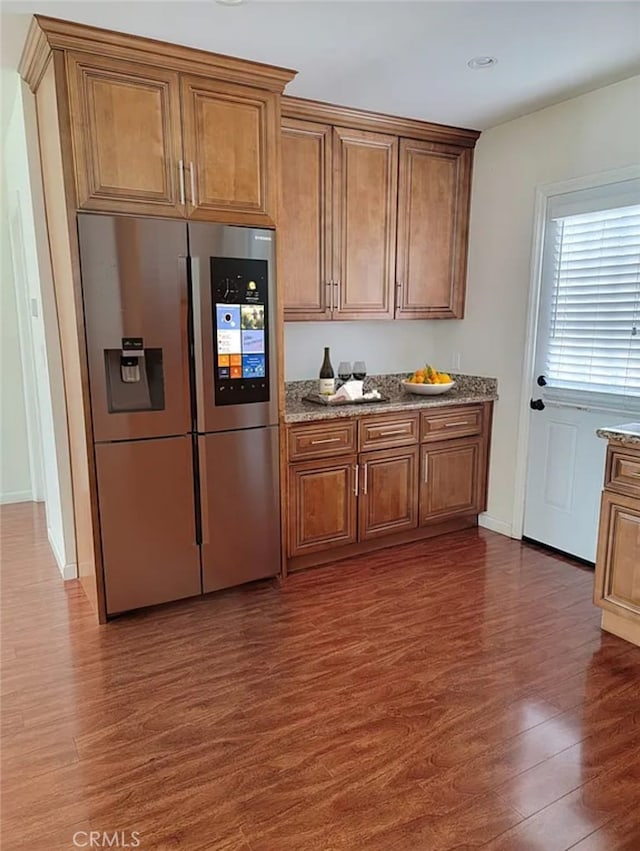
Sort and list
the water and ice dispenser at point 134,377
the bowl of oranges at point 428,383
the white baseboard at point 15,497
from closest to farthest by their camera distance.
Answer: the water and ice dispenser at point 134,377 → the bowl of oranges at point 428,383 → the white baseboard at point 15,497

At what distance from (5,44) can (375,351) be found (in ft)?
8.82

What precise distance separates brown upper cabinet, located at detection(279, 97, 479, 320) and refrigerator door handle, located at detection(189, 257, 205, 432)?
1.58 feet

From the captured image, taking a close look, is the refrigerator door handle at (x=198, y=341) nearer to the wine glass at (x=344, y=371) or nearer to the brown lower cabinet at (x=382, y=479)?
the brown lower cabinet at (x=382, y=479)

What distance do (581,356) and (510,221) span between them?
40.3 inches

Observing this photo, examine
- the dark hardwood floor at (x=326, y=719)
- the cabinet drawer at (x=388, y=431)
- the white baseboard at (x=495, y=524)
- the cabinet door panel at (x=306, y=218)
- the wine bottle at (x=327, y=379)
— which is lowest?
the dark hardwood floor at (x=326, y=719)

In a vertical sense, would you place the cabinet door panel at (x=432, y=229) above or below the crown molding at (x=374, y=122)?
below

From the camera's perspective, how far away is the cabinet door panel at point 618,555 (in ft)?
8.34

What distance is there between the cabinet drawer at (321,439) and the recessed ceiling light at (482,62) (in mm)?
1895

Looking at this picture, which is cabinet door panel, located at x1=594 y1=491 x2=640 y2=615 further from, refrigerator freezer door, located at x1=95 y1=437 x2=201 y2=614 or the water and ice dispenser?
the water and ice dispenser

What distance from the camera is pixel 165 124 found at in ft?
8.47

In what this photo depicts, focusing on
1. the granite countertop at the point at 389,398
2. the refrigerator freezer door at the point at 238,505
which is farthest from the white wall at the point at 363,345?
the refrigerator freezer door at the point at 238,505

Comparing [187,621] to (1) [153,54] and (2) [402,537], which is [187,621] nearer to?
(2) [402,537]

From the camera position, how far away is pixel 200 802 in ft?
5.84

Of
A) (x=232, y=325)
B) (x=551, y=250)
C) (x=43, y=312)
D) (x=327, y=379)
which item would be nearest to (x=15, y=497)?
(x=43, y=312)
